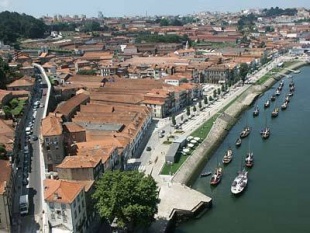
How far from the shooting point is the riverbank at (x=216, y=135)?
95.6ft

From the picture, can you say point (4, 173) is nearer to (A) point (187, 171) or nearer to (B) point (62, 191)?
(B) point (62, 191)

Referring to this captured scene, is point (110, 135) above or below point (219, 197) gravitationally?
above

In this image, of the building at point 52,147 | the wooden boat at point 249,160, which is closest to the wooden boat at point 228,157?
the wooden boat at point 249,160

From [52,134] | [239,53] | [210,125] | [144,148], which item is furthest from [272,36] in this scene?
[52,134]

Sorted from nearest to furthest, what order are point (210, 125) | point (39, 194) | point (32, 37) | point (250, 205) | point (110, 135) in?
point (39, 194) → point (250, 205) → point (110, 135) → point (210, 125) → point (32, 37)

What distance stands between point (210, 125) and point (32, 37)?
208ft

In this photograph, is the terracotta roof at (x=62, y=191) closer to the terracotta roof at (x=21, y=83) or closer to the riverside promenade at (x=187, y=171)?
the riverside promenade at (x=187, y=171)

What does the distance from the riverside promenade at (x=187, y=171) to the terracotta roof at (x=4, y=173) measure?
24.9ft

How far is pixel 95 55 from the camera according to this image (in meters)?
73.3

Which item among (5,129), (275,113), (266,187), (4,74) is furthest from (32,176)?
(275,113)

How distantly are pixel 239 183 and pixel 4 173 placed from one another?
14.2m

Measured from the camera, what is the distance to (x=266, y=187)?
28.0 meters

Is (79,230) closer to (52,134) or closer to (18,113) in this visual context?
(52,134)

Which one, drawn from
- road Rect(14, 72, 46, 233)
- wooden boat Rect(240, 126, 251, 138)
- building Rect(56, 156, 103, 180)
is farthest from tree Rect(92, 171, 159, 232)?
wooden boat Rect(240, 126, 251, 138)
